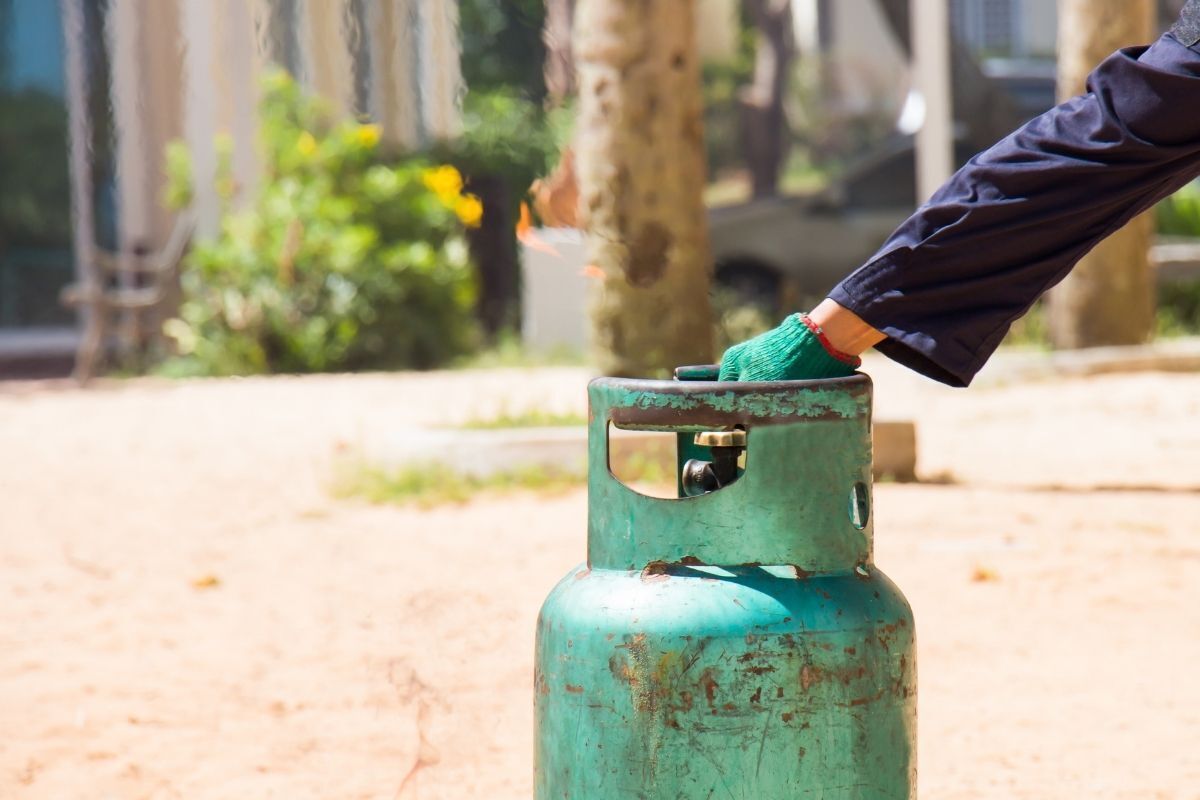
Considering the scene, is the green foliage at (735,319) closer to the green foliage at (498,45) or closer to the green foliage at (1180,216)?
the green foliage at (1180,216)

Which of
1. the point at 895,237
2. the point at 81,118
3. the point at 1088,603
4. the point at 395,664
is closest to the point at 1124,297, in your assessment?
the point at 1088,603

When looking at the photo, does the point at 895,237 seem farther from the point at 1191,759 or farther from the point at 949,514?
the point at 949,514

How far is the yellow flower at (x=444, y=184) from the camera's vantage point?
11.6 metres

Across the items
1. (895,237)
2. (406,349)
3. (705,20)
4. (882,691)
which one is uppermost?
(705,20)

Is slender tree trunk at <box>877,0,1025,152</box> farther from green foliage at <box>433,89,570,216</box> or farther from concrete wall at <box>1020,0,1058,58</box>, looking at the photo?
concrete wall at <box>1020,0,1058,58</box>

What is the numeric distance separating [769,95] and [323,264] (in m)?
8.44

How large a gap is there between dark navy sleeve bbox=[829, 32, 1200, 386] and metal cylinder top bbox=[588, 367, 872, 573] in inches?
5.6

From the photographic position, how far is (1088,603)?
13.9 ft

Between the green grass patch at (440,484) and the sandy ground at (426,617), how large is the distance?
0.41 ft

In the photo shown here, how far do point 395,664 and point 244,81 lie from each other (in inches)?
367

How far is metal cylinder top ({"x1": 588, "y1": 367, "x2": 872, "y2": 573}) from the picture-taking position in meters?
2.11

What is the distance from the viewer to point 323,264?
420 inches

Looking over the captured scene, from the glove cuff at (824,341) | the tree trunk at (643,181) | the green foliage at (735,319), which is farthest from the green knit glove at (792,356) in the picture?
the green foliage at (735,319)

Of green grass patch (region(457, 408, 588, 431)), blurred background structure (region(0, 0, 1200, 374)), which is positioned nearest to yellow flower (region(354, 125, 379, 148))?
blurred background structure (region(0, 0, 1200, 374))
